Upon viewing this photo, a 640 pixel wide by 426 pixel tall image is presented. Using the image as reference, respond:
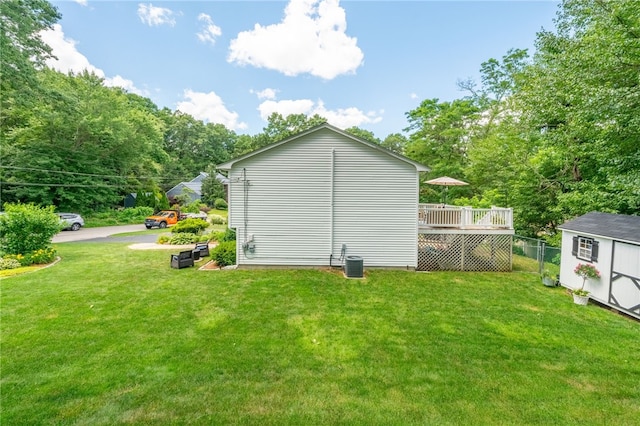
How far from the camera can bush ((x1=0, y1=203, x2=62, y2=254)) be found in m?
9.73

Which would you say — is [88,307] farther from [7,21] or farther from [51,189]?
[51,189]

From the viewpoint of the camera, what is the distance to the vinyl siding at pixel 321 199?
9.58 m

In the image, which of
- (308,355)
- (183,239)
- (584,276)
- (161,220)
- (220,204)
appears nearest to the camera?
(308,355)

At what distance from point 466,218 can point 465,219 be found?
6 centimetres

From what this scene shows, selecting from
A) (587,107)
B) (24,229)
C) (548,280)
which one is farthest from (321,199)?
(24,229)

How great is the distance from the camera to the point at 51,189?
2236cm

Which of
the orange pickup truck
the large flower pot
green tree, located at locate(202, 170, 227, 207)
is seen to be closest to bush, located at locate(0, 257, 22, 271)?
the orange pickup truck

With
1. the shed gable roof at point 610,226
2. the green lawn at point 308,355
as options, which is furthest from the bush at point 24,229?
the shed gable roof at point 610,226

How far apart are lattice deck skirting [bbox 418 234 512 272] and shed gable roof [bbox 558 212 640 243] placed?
2.46 meters

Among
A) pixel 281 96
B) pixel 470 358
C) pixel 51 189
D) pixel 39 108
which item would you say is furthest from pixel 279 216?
pixel 51 189

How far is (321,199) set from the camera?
31.6 feet

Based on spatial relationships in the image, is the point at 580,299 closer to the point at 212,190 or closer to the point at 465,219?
the point at 465,219

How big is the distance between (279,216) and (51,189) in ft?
80.1

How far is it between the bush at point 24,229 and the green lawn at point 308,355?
9.95 feet
